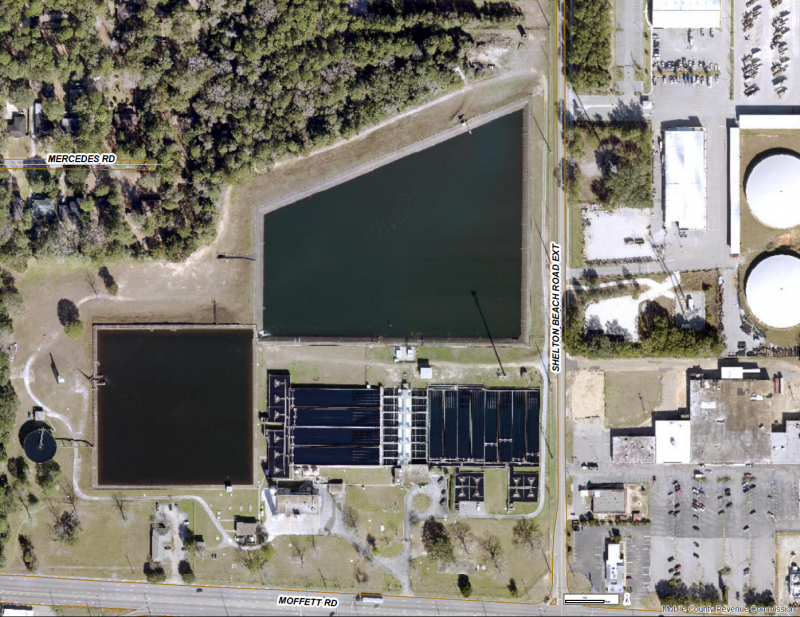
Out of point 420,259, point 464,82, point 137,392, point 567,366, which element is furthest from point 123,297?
point 567,366

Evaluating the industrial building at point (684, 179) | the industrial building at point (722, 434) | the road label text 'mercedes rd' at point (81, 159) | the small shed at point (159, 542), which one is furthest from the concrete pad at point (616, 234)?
the small shed at point (159, 542)

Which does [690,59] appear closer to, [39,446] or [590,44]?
[590,44]

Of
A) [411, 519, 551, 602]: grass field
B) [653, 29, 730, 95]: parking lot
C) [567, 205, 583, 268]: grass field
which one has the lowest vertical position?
[411, 519, 551, 602]: grass field

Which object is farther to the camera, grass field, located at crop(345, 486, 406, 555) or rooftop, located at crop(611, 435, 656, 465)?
grass field, located at crop(345, 486, 406, 555)

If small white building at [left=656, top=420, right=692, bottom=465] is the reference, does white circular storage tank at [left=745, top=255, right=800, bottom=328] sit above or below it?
above

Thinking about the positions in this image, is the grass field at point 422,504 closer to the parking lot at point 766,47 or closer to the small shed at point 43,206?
the small shed at point 43,206

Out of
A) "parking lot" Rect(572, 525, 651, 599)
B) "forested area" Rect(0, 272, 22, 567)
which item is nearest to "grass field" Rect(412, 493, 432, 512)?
"parking lot" Rect(572, 525, 651, 599)

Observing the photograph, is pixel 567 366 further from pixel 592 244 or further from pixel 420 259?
pixel 420 259

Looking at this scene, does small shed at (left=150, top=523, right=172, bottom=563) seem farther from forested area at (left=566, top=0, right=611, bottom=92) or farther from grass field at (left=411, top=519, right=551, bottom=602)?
forested area at (left=566, top=0, right=611, bottom=92)
